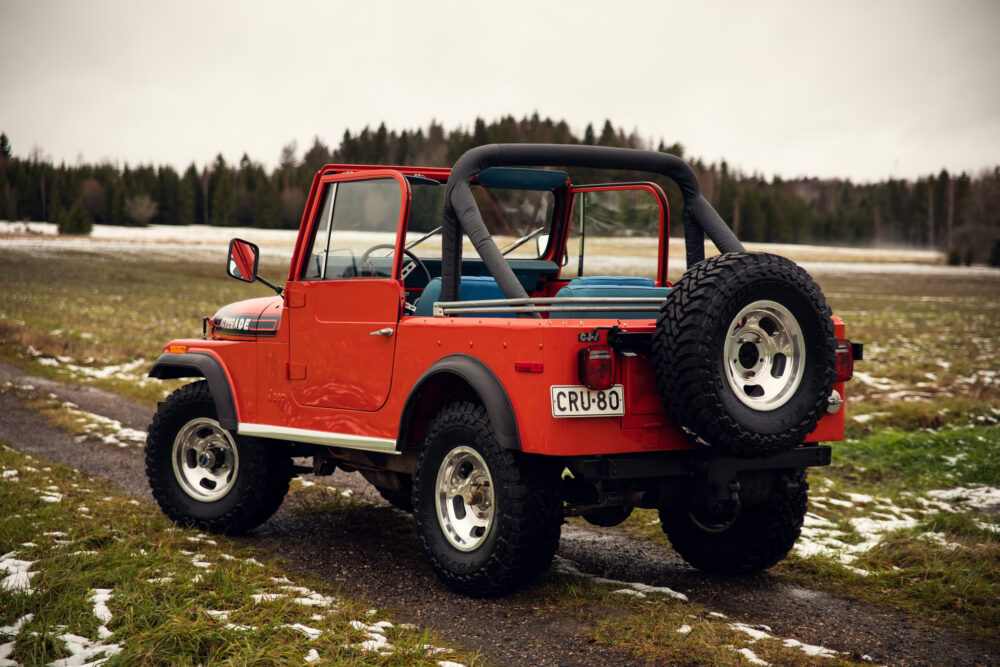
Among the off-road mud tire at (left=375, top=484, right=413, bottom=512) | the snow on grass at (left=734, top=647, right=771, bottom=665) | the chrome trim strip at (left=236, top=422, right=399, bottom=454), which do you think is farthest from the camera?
the off-road mud tire at (left=375, top=484, right=413, bottom=512)

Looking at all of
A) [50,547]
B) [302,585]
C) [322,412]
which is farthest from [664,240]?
[50,547]

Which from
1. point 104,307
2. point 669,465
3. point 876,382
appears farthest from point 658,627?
point 104,307

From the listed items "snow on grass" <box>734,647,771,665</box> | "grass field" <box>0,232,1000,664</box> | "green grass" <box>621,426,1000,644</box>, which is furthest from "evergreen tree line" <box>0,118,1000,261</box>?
"snow on grass" <box>734,647,771,665</box>

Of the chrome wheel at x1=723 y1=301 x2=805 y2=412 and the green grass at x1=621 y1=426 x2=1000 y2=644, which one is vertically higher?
the chrome wheel at x1=723 y1=301 x2=805 y2=412

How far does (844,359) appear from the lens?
4.46 m

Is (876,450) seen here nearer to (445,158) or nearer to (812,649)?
(812,649)

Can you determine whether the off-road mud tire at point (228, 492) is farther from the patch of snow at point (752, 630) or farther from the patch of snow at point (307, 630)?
the patch of snow at point (752, 630)

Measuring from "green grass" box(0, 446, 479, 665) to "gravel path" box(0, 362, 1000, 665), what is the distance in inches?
9.2

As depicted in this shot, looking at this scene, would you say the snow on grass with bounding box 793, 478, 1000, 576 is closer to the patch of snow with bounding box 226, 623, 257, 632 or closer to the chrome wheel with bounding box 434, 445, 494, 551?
the chrome wheel with bounding box 434, 445, 494, 551

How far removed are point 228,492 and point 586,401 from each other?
112 inches

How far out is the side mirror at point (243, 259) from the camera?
541 centimetres

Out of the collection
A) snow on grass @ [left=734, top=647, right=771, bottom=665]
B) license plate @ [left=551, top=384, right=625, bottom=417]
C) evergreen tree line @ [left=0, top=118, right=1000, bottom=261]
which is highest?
evergreen tree line @ [left=0, top=118, right=1000, bottom=261]

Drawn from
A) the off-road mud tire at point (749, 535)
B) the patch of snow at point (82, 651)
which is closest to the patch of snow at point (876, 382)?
the off-road mud tire at point (749, 535)

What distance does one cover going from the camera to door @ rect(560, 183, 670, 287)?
5676mm
